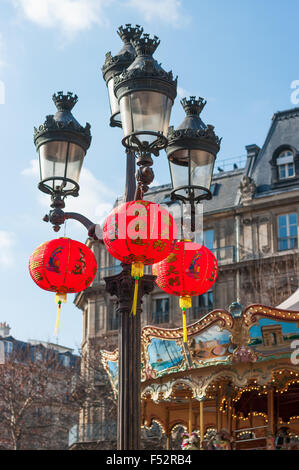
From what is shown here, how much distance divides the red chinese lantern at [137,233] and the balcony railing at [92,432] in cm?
2360

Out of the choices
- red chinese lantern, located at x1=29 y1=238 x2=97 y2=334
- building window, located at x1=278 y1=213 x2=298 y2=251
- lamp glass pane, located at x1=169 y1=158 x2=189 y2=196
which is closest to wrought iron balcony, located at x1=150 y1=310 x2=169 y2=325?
building window, located at x1=278 y1=213 x2=298 y2=251

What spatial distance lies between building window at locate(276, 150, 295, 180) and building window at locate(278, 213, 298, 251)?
90.3 inches

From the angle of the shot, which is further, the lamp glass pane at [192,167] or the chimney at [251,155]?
the chimney at [251,155]

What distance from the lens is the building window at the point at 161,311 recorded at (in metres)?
35.4

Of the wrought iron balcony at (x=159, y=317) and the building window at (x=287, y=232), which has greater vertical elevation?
the building window at (x=287, y=232)

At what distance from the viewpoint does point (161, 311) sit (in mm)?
35719

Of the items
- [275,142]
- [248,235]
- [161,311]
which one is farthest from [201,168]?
[275,142]

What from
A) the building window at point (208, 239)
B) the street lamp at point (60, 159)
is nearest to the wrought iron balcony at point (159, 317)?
the building window at point (208, 239)

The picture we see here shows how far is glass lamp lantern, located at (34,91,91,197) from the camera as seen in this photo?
7578 millimetres

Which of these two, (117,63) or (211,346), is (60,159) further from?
(211,346)

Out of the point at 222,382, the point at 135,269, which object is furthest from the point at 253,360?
the point at 135,269

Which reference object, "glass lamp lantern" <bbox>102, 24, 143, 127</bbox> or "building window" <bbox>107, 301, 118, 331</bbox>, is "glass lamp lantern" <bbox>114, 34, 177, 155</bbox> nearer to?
"glass lamp lantern" <bbox>102, 24, 143, 127</bbox>

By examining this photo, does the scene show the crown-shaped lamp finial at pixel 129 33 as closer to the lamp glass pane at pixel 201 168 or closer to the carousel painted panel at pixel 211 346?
the lamp glass pane at pixel 201 168

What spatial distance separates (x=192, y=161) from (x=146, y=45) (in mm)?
1334
